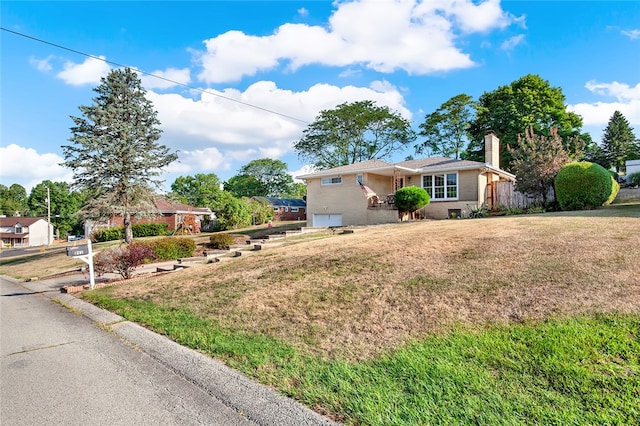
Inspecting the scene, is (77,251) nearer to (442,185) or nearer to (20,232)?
(442,185)

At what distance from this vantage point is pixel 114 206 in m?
23.0

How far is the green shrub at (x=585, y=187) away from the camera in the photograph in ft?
43.9

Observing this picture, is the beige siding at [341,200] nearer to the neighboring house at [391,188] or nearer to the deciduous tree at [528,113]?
the neighboring house at [391,188]

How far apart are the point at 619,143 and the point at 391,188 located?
4537 centimetres

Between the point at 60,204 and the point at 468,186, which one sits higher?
the point at 60,204

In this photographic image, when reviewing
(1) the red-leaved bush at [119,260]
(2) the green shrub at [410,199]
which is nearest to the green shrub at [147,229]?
(1) the red-leaved bush at [119,260]

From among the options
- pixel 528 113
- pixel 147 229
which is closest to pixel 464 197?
pixel 528 113

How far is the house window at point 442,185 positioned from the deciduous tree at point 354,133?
72.3ft

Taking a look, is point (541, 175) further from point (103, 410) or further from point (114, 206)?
point (114, 206)

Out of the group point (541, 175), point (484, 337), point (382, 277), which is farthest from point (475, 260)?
point (541, 175)

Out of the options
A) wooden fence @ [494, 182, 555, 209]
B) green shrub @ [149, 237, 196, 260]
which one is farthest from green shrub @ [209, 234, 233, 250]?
wooden fence @ [494, 182, 555, 209]

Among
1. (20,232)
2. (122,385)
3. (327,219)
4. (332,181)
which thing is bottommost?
(20,232)

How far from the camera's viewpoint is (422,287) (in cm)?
518

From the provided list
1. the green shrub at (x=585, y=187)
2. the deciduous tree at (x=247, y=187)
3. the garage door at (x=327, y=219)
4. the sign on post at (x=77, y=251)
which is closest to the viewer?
the sign on post at (x=77, y=251)
